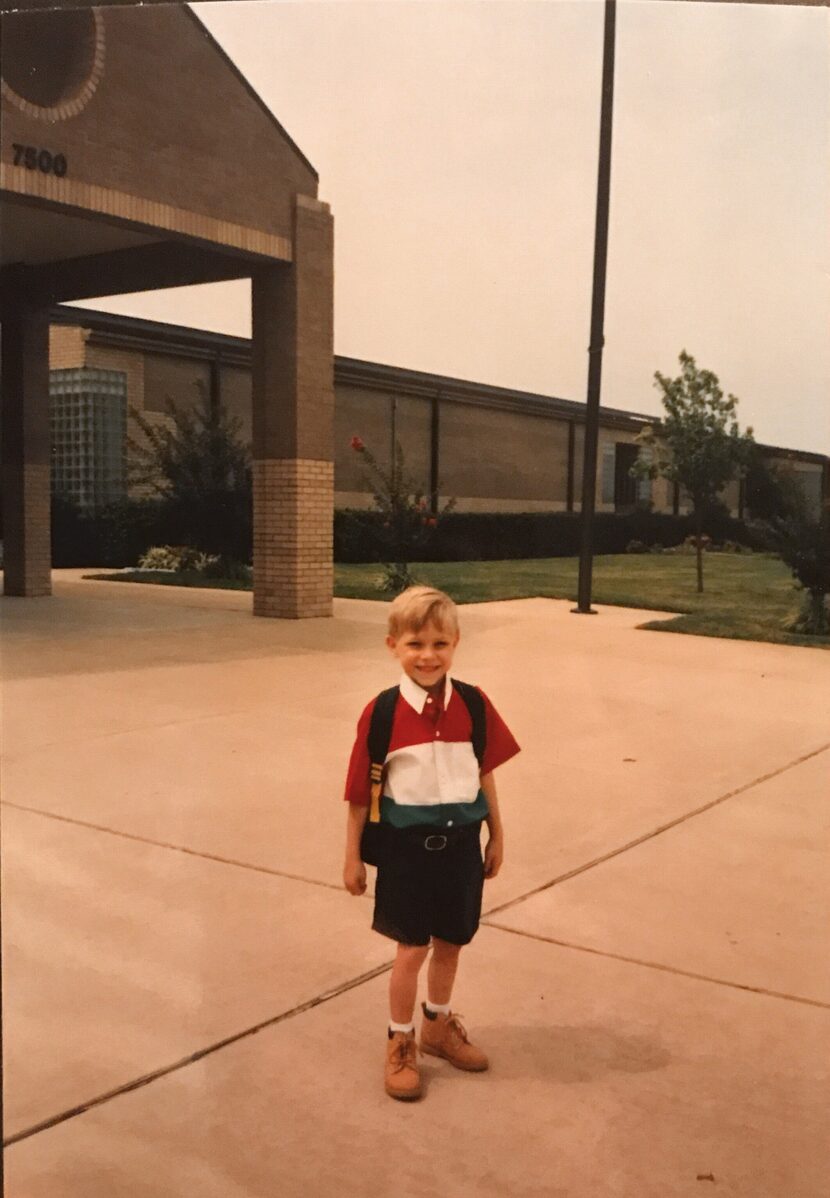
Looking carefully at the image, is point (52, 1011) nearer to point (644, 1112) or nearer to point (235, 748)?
point (644, 1112)

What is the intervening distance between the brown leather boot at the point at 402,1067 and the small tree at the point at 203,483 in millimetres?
15294

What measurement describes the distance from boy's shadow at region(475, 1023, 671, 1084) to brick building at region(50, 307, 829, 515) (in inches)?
344

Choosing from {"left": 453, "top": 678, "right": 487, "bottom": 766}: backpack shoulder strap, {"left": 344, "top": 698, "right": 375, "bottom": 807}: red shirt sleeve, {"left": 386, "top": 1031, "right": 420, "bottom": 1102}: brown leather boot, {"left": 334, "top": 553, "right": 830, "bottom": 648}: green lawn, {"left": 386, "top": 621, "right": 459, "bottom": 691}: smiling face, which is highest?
{"left": 386, "top": 621, "right": 459, "bottom": 691}: smiling face

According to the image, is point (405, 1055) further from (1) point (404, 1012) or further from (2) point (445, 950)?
(2) point (445, 950)

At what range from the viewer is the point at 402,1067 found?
2.74 m

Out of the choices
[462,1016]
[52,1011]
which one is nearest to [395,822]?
[462,1016]

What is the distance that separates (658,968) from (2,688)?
552cm

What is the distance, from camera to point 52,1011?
310 centimetres

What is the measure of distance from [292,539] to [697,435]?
5511mm

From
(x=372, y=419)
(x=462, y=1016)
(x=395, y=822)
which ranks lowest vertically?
(x=462, y=1016)

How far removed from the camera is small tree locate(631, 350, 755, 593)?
14594 millimetres

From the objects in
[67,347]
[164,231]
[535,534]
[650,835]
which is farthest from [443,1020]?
[535,534]

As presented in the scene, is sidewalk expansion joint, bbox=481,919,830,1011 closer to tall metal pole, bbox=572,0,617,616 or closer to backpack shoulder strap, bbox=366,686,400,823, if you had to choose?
backpack shoulder strap, bbox=366,686,400,823

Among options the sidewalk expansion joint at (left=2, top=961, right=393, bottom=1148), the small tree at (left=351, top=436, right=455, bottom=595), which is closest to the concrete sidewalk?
the sidewalk expansion joint at (left=2, top=961, right=393, bottom=1148)
